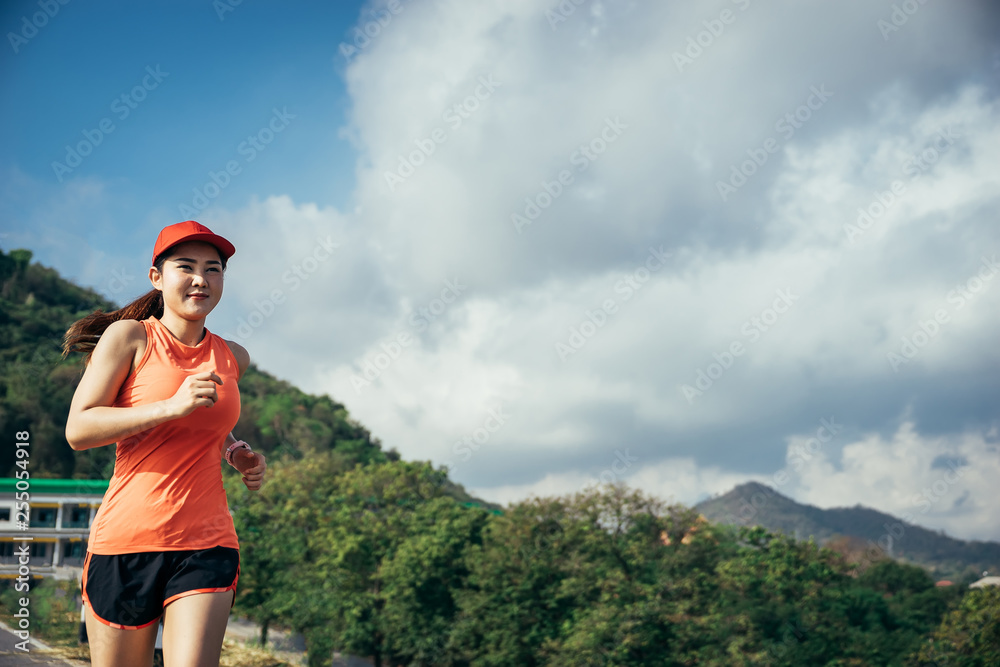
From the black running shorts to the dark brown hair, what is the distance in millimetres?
628

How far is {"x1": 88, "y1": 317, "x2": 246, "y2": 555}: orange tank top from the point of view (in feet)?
7.47

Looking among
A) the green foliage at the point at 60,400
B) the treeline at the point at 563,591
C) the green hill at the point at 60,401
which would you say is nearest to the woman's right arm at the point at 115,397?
the green foliage at the point at 60,400

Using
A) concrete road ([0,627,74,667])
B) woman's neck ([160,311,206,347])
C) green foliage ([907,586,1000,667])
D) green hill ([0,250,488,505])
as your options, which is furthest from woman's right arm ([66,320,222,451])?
green foliage ([907,586,1000,667])

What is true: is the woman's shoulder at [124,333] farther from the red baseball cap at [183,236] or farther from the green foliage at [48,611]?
the green foliage at [48,611]

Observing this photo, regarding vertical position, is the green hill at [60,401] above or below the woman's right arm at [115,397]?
above

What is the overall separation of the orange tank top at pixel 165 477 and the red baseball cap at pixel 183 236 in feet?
0.90

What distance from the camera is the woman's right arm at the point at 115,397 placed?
2135 millimetres

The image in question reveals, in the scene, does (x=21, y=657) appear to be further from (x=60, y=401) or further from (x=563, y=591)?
(x=60, y=401)

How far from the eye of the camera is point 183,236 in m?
2.46

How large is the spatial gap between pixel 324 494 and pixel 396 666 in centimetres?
644

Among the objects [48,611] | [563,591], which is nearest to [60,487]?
[48,611]

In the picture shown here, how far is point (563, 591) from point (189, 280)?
21.6 m

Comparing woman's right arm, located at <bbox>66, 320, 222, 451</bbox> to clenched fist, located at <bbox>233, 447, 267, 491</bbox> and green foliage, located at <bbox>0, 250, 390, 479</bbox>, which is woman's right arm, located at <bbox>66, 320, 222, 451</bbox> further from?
green foliage, located at <bbox>0, 250, 390, 479</bbox>

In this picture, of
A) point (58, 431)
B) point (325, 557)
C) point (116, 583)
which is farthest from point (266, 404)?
point (116, 583)
